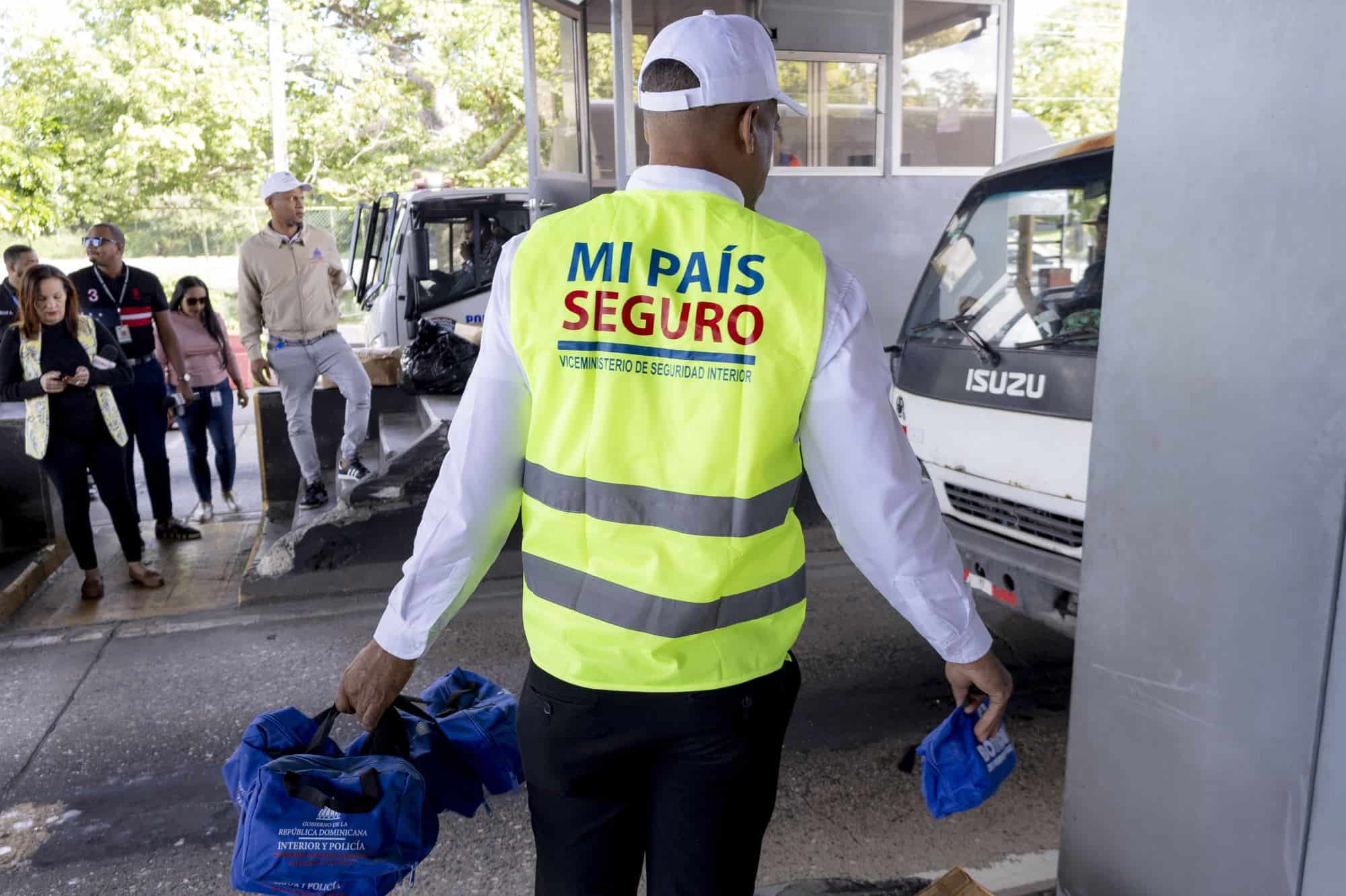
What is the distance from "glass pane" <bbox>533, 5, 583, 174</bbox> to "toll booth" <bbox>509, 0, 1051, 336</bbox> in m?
0.69

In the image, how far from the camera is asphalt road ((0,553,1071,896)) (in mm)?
3656

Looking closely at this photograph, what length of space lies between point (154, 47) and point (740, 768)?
22523 millimetres

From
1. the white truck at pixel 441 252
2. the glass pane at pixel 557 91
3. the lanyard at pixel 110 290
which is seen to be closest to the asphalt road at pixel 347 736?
the lanyard at pixel 110 290

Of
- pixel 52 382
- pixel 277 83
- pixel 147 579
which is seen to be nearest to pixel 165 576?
pixel 147 579

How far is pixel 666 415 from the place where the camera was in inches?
70.8

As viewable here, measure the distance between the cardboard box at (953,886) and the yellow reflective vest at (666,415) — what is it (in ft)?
3.74

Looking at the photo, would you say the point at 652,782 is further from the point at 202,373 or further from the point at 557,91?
the point at 557,91

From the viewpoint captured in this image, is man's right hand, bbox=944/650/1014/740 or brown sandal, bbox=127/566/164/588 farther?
brown sandal, bbox=127/566/164/588

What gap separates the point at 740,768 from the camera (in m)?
1.85

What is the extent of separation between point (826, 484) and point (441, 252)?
1103 cm

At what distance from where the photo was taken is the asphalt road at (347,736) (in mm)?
3656

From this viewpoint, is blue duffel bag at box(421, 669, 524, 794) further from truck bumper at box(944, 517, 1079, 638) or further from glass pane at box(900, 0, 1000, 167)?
glass pane at box(900, 0, 1000, 167)

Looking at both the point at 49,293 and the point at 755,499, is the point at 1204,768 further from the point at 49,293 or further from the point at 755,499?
the point at 49,293

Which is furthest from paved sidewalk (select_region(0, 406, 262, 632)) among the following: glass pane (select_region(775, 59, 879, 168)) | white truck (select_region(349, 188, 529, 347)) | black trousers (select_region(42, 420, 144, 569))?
glass pane (select_region(775, 59, 879, 168))
